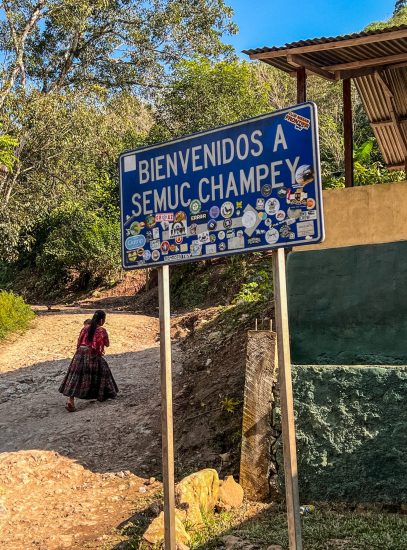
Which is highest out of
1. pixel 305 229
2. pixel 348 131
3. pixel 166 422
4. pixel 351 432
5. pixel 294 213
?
pixel 348 131

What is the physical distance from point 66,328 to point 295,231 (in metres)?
13.6

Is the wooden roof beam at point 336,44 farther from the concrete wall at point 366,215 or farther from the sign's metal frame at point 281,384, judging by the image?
the sign's metal frame at point 281,384

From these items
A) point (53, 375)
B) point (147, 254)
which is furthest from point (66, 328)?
point (147, 254)

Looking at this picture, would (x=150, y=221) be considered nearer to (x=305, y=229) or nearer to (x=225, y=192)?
(x=225, y=192)

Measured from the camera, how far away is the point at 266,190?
384 centimetres

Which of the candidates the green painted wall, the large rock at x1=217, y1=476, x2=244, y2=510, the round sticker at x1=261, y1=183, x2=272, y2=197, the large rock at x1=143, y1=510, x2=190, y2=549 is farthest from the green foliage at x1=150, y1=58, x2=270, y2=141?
the round sticker at x1=261, y1=183, x2=272, y2=197

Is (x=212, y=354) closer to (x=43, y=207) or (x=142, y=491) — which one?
(x=142, y=491)

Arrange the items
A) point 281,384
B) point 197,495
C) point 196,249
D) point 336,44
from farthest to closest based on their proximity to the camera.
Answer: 1. point 336,44
2. point 197,495
3. point 196,249
4. point 281,384

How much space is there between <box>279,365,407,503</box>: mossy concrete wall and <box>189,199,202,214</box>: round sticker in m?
2.58

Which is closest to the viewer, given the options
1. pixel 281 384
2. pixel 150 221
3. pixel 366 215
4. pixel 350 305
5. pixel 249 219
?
pixel 281 384

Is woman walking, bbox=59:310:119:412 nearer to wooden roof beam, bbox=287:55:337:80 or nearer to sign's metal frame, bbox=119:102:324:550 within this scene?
wooden roof beam, bbox=287:55:337:80

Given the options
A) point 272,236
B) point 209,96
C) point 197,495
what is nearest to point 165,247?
point 272,236

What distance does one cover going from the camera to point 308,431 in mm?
6031

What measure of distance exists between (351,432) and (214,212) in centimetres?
291
